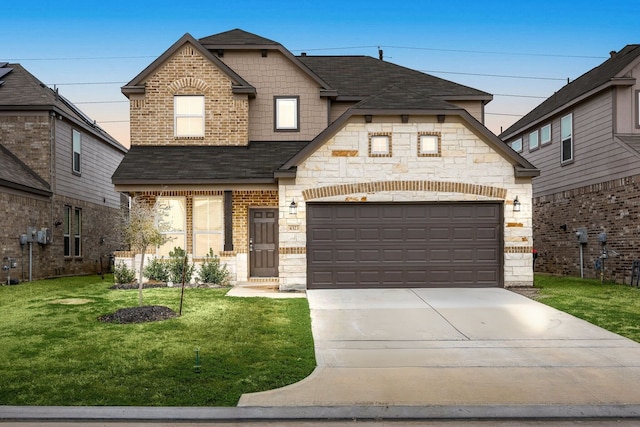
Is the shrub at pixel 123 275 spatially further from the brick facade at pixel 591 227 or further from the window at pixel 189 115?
the brick facade at pixel 591 227

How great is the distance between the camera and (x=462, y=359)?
851 cm

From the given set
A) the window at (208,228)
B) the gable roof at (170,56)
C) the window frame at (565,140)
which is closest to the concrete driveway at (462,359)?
the window at (208,228)

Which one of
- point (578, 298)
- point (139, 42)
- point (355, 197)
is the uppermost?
point (139, 42)

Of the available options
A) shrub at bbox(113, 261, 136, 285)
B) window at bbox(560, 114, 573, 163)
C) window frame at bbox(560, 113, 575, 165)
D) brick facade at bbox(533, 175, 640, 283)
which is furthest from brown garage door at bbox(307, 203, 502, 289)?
window at bbox(560, 114, 573, 163)

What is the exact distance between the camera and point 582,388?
6938mm

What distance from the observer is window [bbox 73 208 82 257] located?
24.2 meters

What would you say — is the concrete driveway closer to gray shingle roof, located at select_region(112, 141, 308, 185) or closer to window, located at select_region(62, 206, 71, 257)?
gray shingle roof, located at select_region(112, 141, 308, 185)

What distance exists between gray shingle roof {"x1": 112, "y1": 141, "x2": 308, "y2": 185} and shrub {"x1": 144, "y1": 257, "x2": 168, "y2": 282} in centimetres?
249

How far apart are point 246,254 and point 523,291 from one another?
8076mm

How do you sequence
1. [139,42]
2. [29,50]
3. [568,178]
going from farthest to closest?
[29,50], [139,42], [568,178]

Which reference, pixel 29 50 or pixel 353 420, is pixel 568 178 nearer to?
pixel 353 420

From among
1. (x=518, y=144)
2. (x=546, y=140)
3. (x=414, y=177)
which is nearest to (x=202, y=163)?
(x=414, y=177)

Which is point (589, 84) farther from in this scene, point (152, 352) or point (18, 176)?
point (18, 176)

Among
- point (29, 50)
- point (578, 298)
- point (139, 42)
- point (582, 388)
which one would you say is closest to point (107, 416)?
point (582, 388)
